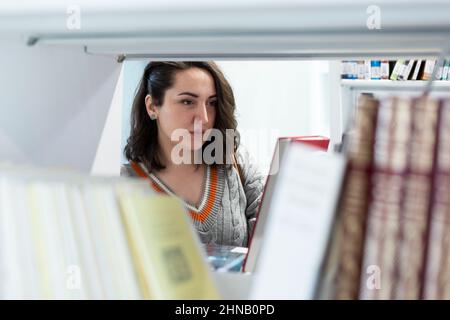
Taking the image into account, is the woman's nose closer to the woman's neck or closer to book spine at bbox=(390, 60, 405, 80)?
the woman's neck

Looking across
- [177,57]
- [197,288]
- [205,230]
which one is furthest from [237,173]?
[197,288]

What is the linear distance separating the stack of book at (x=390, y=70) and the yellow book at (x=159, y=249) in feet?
8.42

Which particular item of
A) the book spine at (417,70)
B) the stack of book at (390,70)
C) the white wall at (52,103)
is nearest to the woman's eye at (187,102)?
the white wall at (52,103)

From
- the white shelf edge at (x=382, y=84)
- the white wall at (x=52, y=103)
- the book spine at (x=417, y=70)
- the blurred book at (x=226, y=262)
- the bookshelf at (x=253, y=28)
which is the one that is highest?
the book spine at (x=417, y=70)

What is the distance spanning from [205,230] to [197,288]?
1332mm

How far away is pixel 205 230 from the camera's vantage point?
5.66 feet

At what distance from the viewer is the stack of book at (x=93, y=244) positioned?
386 millimetres

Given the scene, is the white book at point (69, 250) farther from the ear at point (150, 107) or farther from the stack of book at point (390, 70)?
the stack of book at point (390, 70)

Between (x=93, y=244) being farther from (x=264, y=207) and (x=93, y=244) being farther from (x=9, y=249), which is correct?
(x=264, y=207)

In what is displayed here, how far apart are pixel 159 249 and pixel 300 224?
0.11 m

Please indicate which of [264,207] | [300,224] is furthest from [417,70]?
[300,224]

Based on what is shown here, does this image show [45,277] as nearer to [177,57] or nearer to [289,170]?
[289,170]

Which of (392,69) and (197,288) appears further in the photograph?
(392,69)

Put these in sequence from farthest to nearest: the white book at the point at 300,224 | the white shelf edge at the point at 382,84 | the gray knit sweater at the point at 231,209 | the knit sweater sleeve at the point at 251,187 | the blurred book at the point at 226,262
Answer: the white shelf edge at the point at 382,84
the knit sweater sleeve at the point at 251,187
the gray knit sweater at the point at 231,209
the blurred book at the point at 226,262
the white book at the point at 300,224
